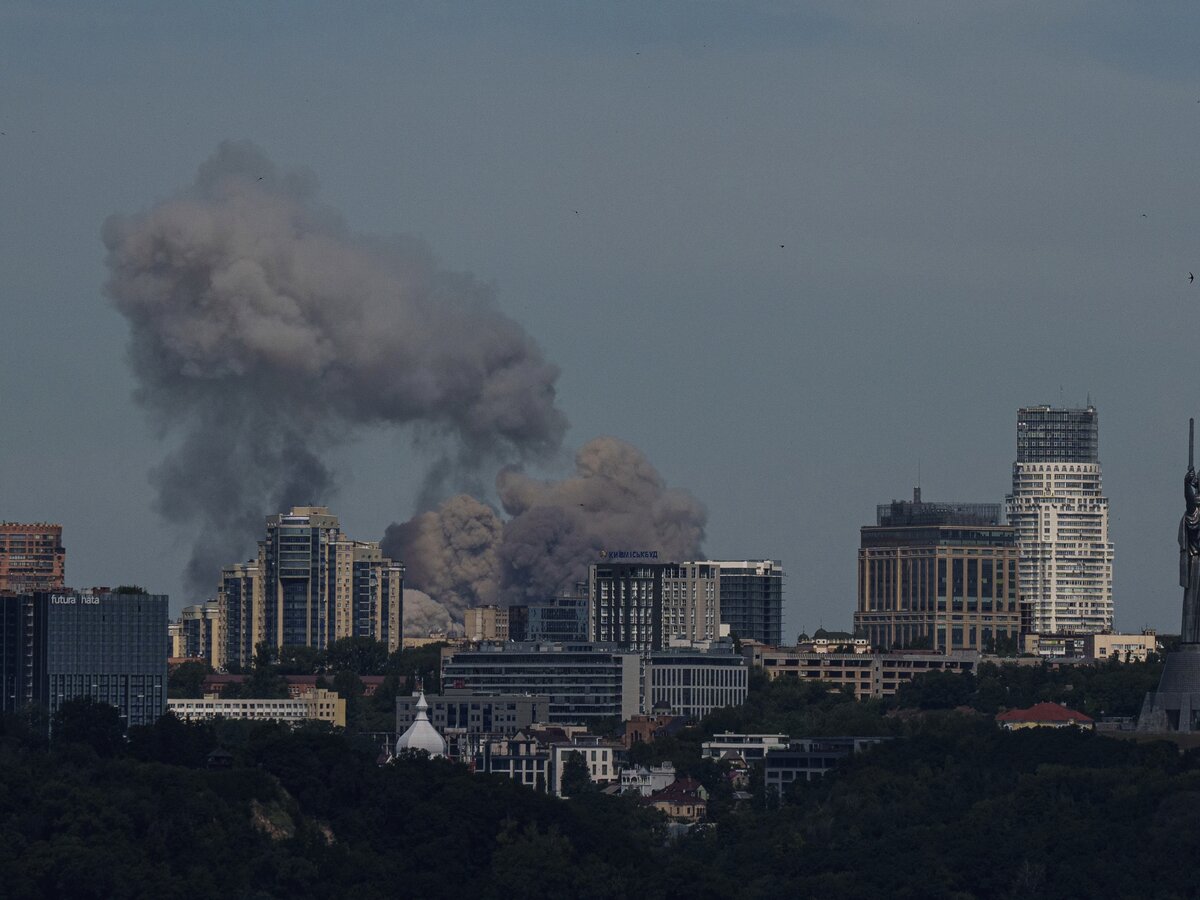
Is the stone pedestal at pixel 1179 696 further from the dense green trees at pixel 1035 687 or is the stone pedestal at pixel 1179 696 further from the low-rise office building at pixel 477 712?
the low-rise office building at pixel 477 712

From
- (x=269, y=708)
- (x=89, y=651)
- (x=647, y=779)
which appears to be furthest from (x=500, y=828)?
(x=269, y=708)

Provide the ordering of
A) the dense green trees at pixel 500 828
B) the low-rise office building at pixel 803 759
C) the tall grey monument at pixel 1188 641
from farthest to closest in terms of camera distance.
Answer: the low-rise office building at pixel 803 759 → the tall grey monument at pixel 1188 641 → the dense green trees at pixel 500 828

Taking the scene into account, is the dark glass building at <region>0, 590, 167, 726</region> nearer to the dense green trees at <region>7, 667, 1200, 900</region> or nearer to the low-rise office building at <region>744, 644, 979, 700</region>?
the low-rise office building at <region>744, 644, 979, 700</region>

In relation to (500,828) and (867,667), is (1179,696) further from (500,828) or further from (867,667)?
(867,667)

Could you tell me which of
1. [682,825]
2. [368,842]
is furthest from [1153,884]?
[682,825]

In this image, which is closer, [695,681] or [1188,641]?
[1188,641]

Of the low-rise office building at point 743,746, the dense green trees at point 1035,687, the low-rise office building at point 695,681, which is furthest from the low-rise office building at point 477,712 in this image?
the low-rise office building at point 743,746
